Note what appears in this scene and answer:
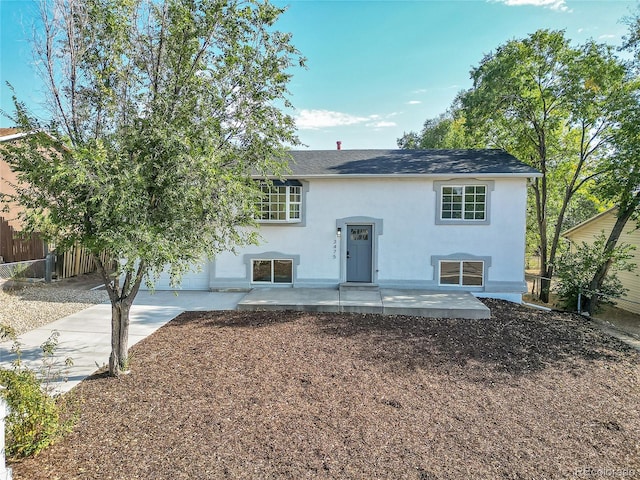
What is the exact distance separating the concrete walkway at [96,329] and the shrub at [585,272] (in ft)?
35.2

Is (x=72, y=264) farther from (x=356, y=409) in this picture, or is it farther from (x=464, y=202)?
(x=464, y=202)

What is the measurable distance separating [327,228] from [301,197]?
1333mm

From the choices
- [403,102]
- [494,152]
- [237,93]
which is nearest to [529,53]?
[494,152]

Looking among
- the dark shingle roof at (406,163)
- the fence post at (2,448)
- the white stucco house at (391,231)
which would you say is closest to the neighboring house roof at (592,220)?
the dark shingle roof at (406,163)

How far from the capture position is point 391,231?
11211 millimetres

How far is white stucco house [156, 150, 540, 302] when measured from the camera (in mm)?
10867

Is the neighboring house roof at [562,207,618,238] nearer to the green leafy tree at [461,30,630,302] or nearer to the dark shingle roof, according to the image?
the green leafy tree at [461,30,630,302]

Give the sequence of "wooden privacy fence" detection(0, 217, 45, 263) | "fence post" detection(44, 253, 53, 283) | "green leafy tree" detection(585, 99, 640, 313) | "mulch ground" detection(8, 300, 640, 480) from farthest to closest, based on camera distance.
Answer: "wooden privacy fence" detection(0, 217, 45, 263)
"fence post" detection(44, 253, 53, 283)
"green leafy tree" detection(585, 99, 640, 313)
"mulch ground" detection(8, 300, 640, 480)

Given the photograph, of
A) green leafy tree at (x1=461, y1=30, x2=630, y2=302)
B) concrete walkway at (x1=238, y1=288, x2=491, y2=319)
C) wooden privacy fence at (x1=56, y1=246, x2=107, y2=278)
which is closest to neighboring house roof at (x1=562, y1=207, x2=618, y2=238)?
green leafy tree at (x1=461, y1=30, x2=630, y2=302)

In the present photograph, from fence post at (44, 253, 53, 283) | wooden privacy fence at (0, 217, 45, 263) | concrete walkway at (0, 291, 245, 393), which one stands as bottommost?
concrete walkway at (0, 291, 245, 393)

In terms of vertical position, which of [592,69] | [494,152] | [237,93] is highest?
[592,69]

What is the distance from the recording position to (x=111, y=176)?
13.3 feet

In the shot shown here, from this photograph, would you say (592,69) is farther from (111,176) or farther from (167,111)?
(111,176)

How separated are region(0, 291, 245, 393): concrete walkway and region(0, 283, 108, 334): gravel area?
1.36ft
